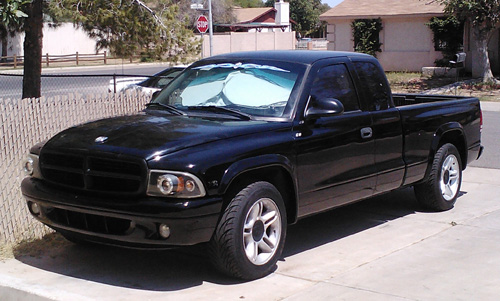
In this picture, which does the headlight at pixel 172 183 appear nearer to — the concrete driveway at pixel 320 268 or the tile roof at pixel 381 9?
the concrete driveway at pixel 320 268

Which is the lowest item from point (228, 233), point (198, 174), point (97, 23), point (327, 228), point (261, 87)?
point (327, 228)

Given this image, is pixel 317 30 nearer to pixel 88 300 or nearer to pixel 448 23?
pixel 448 23

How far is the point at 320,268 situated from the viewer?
5.99 metres

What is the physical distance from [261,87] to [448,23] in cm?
2792

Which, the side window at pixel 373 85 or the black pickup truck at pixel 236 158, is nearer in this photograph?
the black pickup truck at pixel 236 158

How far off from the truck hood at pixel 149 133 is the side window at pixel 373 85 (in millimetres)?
1452

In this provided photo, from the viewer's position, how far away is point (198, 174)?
201 inches

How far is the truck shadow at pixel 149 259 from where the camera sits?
18.5 ft

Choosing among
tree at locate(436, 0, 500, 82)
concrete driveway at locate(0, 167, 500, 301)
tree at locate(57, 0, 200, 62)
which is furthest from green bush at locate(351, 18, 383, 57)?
concrete driveway at locate(0, 167, 500, 301)

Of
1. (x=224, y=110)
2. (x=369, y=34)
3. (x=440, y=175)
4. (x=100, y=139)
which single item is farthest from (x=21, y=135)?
(x=369, y=34)

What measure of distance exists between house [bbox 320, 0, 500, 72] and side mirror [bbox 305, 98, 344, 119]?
93.2 ft

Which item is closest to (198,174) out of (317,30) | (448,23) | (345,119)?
(345,119)

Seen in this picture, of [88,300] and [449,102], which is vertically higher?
[449,102]

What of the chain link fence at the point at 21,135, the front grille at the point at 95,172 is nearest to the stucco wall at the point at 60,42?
the chain link fence at the point at 21,135
